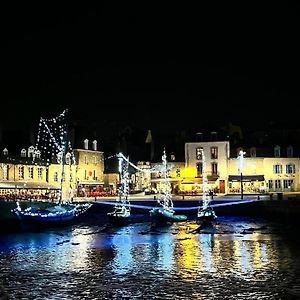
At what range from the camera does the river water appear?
24.4 meters

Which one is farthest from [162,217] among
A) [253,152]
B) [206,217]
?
[253,152]

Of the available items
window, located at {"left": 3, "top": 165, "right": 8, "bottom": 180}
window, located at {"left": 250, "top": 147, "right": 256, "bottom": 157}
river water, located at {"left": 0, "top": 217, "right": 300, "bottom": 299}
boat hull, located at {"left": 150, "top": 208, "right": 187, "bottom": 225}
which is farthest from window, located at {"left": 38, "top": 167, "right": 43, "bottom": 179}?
river water, located at {"left": 0, "top": 217, "right": 300, "bottom": 299}

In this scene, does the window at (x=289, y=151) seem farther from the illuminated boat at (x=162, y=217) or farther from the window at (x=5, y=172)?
the window at (x=5, y=172)

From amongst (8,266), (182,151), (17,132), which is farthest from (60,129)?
(8,266)

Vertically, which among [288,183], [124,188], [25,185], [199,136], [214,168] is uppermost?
[199,136]

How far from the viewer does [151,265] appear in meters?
30.9

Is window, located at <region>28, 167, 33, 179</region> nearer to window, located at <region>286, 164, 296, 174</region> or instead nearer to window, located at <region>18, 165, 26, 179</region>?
window, located at <region>18, 165, 26, 179</region>

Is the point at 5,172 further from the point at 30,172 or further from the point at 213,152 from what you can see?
the point at 213,152

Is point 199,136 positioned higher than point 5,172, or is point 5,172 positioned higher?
point 199,136

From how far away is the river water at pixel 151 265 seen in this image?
24.4 metres

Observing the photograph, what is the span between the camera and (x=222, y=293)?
78.3ft

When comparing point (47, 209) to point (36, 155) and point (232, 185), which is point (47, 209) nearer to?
point (36, 155)

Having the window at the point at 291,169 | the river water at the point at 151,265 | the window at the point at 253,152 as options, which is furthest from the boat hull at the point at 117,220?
the window at the point at 291,169

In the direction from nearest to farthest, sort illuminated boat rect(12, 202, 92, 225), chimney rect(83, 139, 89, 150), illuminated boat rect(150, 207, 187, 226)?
illuminated boat rect(12, 202, 92, 225), illuminated boat rect(150, 207, 187, 226), chimney rect(83, 139, 89, 150)
